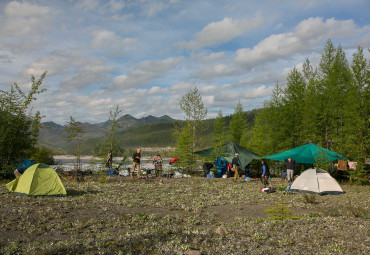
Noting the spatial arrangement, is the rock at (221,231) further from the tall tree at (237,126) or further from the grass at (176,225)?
the tall tree at (237,126)

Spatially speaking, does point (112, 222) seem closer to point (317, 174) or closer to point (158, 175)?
point (317, 174)

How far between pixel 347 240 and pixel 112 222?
758 cm

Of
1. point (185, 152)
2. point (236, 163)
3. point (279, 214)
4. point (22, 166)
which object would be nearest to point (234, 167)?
point (236, 163)

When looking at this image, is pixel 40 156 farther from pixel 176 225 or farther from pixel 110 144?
pixel 176 225

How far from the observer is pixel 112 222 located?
36.0 ft

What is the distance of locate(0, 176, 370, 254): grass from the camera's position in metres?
7.93

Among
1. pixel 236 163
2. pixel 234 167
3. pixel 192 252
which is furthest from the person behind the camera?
pixel 234 167

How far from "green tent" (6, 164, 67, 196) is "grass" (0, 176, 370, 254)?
546 mm

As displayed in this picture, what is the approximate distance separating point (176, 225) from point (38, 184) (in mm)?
9231

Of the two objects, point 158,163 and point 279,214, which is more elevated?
point 158,163

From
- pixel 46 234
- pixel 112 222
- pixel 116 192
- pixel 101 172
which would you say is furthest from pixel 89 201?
pixel 101 172

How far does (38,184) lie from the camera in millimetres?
16094

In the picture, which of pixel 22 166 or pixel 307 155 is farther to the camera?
pixel 307 155

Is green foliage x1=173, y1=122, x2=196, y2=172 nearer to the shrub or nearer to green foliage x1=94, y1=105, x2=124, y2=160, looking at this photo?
green foliage x1=94, y1=105, x2=124, y2=160
